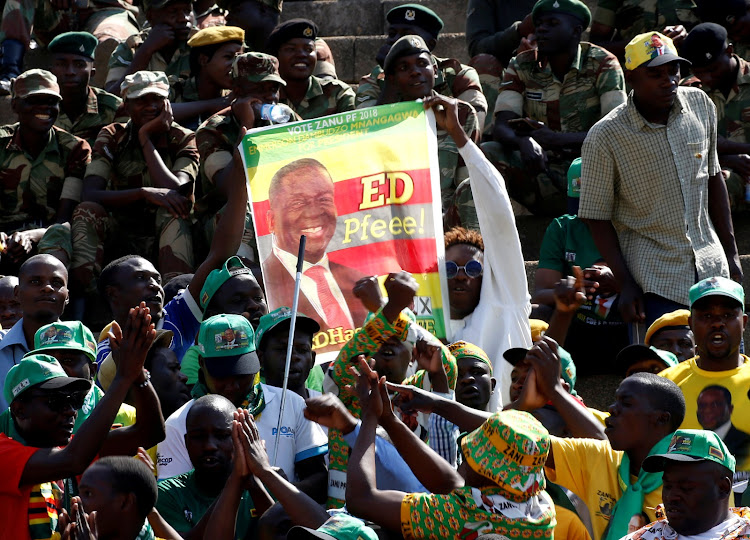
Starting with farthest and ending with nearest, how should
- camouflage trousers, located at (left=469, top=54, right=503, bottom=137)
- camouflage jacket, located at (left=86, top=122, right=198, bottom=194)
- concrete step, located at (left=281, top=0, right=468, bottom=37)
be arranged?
concrete step, located at (left=281, top=0, right=468, bottom=37), camouflage trousers, located at (left=469, top=54, right=503, bottom=137), camouflage jacket, located at (left=86, top=122, right=198, bottom=194)

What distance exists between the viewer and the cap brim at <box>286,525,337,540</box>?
478 cm

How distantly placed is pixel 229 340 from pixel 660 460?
78.5 inches

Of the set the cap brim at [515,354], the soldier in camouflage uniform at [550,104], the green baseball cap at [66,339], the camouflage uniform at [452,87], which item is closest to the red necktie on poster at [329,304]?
the cap brim at [515,354]

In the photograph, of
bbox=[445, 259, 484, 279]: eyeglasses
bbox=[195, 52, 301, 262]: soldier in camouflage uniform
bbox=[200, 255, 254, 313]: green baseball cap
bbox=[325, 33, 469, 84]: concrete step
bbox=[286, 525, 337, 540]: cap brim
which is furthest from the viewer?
bbox=[325, 33, 469, 84]: concrete step

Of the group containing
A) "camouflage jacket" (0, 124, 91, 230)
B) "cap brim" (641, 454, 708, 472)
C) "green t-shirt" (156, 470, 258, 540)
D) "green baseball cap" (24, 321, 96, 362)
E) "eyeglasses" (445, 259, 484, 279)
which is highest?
"camouflage jacket" (0, 124, 91, 230)

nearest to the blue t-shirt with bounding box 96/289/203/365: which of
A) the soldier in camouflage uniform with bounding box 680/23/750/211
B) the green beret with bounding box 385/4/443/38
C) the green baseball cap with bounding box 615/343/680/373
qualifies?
the green baseball cap with bounding box 615/343/680/373

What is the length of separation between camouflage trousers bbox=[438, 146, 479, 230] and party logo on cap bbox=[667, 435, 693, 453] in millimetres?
3403

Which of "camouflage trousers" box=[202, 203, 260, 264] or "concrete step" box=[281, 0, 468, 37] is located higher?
"concrete step" box=[281, 0, 468, 37]

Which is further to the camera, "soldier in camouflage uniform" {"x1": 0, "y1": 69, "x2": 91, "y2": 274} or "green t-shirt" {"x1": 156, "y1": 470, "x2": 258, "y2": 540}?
"soldier in camouflage uniform" {"x1": 0, "y1": 69, "x2": 91, "y2": 274}

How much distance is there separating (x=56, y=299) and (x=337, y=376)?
179 centimetres

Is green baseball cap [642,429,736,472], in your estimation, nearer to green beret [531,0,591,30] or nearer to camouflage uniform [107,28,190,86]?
green beret [531,0,591,30]

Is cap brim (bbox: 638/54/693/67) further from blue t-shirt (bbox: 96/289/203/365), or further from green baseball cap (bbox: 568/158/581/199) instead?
blue t-shirt (bbox: 96/289/203/365)

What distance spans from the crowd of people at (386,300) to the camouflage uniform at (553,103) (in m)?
0.02

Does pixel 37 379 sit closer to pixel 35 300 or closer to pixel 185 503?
pixel 185 503
